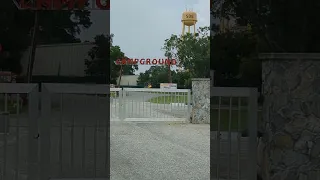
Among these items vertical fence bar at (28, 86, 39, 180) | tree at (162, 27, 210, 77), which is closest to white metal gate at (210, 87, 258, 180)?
vertical fence bar at (28, 86, 39, 180)

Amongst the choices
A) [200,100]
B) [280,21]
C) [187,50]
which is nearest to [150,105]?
[200,100]

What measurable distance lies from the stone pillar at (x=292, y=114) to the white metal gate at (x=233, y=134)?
12 cm

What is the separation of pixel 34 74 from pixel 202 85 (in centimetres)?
556

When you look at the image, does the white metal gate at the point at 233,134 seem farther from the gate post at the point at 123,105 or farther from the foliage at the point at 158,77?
the foliage at the point at 158,77

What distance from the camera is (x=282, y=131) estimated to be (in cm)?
262

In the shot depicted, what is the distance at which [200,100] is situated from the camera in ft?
26.7

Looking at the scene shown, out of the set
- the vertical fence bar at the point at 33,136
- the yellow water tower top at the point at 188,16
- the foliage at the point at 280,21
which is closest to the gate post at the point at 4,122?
the vertical fence bar at the point at 33,136

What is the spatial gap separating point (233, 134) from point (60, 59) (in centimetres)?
132

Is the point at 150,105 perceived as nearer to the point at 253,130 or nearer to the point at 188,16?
the point at 188,16

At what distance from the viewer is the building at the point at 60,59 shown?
273cm

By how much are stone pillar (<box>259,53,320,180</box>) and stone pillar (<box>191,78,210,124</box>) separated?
208 inches

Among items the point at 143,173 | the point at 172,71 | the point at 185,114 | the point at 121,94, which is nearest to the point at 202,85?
the point at 185,114

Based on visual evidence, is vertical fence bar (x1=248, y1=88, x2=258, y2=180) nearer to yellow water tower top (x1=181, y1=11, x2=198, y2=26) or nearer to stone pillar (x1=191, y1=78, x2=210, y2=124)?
yellow water tower top (x1=181, y1=11, x2=198, y2=26)

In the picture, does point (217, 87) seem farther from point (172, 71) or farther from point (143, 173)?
point (172, 71)
